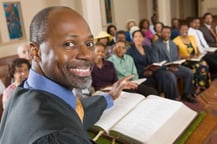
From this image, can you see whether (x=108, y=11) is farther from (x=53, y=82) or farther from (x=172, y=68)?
(x=53, y=82)

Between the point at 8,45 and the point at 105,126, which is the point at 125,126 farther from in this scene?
the point at 8,45

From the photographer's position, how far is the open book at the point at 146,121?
0.89 meters

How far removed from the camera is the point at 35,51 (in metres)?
0.67

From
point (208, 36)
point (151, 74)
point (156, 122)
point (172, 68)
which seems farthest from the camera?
point (208, 36)

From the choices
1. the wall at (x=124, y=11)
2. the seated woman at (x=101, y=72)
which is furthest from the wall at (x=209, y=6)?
the seated woman at (x=101, y=72)

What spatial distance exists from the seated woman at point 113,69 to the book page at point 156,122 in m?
1.54

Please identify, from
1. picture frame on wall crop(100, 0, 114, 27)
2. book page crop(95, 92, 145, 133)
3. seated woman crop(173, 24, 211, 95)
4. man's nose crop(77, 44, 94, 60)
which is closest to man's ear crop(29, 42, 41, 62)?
man's nose crop(77, 44, 94, 60)

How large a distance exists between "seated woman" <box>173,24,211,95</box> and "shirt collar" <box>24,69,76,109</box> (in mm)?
3260

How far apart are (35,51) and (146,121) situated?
53cm

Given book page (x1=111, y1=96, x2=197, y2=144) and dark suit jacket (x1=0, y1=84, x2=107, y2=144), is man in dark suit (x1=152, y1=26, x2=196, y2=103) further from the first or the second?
dark suit jacket (x1=0, y1=84, x2=107, y2=144)

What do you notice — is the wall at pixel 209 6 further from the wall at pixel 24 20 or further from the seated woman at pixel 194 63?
the wall at pixel 24 20

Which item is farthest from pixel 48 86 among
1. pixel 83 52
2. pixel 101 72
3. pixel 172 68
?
pixel 172 68

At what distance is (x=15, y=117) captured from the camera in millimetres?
577

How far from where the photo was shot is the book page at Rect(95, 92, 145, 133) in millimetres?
1008
